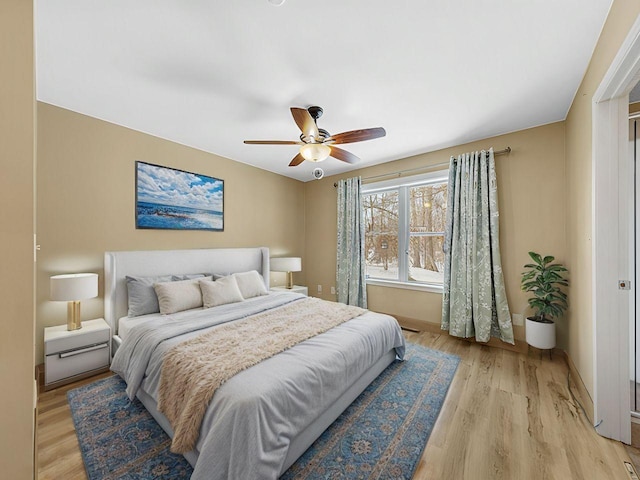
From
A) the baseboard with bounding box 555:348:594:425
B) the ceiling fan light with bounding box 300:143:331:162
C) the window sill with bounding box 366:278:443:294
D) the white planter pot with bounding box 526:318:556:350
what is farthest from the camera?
the window sill with bounding box 366:278:443:294

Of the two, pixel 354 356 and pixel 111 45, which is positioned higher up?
pixel 111 45

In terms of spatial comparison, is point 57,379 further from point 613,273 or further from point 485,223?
point 485,223

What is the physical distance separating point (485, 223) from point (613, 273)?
1.48 m

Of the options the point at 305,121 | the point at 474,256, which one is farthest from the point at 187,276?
the point at 474,256

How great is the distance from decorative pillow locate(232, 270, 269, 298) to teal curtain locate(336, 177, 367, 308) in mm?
1496

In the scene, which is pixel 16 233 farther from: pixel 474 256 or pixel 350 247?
pixel 350 247

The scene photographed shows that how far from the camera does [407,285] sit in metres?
3.91

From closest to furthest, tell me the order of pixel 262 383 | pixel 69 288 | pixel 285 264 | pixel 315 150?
pixel 262 383, pixel 69 288, pixel 315 150, pixel 285 264

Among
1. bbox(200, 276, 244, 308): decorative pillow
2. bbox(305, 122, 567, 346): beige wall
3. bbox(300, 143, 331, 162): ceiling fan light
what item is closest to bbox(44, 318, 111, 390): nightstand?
bbox(200, 276, 244, 308): decorative pillow

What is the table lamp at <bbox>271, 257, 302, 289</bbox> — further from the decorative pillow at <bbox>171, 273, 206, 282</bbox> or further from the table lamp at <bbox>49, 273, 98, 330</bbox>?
the table lamp at <bbox>49, 273, 98, 330</bbox>

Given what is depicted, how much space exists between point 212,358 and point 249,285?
1.79m

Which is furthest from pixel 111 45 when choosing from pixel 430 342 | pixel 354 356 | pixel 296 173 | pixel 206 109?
pixel 430 342

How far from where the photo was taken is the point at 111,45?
172 centimetres

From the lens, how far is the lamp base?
7.78 feet
